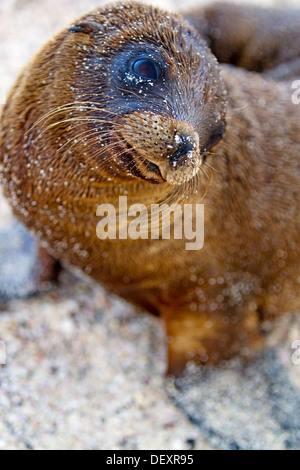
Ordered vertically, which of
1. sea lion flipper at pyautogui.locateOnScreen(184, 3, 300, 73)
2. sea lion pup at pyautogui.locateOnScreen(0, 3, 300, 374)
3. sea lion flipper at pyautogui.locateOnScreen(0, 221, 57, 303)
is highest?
sea lion flipper at pyautogui.locateOnScreen(184, 3, 300, 73)

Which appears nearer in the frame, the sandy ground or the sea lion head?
the sea lion head

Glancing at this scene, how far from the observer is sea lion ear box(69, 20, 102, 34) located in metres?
2.62

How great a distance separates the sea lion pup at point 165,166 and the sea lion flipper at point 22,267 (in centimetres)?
72

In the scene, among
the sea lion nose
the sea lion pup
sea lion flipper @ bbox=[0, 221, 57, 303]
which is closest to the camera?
the sea lion nose

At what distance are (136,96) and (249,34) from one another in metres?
3.22

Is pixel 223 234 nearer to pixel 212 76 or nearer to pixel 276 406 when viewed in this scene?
pixel 212 76

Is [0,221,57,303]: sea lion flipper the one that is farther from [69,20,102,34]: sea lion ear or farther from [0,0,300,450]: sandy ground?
[69,20,102,34]: sea lion ear

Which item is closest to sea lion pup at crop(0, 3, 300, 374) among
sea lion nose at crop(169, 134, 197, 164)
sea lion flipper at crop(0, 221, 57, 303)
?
sea lion nose at crop(169, 134, 197, 164)

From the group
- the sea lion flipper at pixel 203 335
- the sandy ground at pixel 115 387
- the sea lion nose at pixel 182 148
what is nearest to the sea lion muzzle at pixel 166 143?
the sea lion nose at pixel 182 148

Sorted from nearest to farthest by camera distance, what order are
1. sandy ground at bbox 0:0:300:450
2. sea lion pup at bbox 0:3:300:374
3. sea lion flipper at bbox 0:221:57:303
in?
sea lion pup at bbox 0:3:300:374 → sandy ground at bbox 0:0:300:450 → sea lion flipper at bbox 0:221:57:303

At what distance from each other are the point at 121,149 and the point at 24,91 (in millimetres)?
949

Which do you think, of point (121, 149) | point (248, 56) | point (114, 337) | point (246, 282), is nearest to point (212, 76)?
point (121, 149)

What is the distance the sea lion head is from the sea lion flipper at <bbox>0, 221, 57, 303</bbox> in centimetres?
186

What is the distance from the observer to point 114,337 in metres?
4.34
